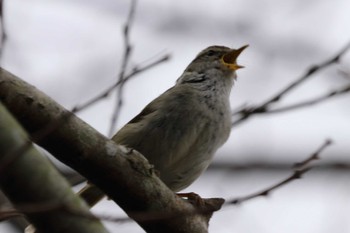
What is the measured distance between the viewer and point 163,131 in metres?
4.99

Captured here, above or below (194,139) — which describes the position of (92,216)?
below

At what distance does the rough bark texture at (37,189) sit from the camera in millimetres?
2545

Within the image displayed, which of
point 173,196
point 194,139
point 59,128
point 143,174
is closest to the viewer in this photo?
point 59,128

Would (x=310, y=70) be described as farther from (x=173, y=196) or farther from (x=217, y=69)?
(x=217, y=69)

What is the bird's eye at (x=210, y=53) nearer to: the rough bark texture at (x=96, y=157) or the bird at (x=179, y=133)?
the bird at (x=179, y=133)

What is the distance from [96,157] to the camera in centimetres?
321

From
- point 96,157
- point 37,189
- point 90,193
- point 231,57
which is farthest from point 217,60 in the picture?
point 37,189

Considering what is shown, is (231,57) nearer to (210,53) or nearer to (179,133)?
(210,53)

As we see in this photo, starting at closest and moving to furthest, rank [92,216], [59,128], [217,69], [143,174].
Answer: [92,216], [59,128], [143,174], [217,69]

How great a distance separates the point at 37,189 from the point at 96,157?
1.83 feet

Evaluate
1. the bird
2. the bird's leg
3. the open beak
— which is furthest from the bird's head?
the bird's leg

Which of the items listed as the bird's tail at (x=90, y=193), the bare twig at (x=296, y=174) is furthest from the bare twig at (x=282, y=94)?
the bird's tail at (x=90, y=193)

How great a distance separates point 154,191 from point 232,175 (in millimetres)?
457

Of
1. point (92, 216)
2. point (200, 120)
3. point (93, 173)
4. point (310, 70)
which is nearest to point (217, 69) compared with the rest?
point (200, 120)
